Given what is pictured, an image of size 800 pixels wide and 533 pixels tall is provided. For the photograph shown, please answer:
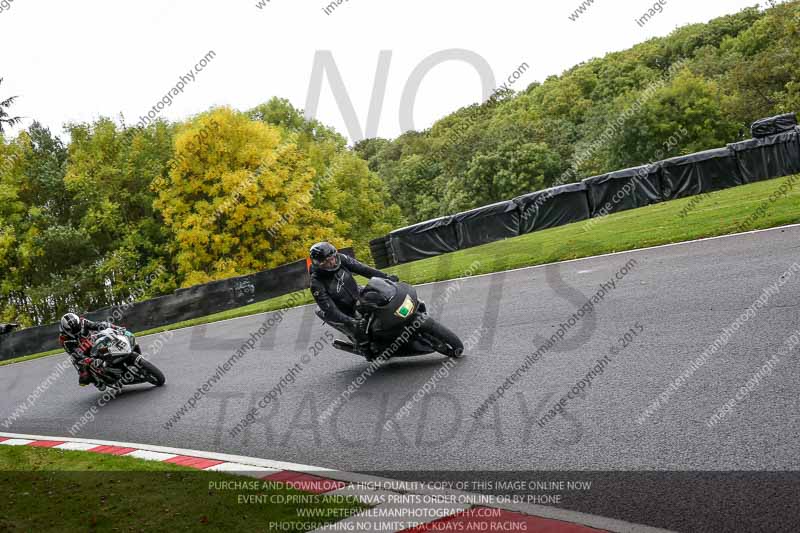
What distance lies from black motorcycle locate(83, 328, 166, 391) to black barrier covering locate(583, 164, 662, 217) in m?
15.9

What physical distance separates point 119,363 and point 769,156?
19144mm

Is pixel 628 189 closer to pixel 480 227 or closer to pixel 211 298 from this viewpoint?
pixel 480 227

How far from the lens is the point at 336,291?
31.4 ft

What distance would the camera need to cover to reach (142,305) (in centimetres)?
2330

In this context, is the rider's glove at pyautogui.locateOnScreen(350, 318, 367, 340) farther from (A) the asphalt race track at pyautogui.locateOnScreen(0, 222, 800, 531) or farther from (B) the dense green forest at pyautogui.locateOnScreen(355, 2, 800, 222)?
(B) the dense green forest at pyautogui.locateOnScreen(355, 2, 800, 222)

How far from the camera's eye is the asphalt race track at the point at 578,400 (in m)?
4.73

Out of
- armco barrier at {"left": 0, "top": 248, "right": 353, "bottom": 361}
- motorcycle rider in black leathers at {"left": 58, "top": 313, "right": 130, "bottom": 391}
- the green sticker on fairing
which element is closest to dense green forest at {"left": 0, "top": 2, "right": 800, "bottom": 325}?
armco barrier at {"left": 0, "top": 248, "right": 353, "bottom": 361}

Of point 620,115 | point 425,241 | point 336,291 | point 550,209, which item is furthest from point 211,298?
point 620,115

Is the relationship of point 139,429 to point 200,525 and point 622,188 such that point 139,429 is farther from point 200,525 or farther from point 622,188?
point 622,188

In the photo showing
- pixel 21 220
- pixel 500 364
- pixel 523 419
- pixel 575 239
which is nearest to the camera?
pixel 523 419

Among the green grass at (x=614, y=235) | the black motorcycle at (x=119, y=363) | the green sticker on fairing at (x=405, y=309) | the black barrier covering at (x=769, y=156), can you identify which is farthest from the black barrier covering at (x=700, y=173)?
the black motorcycle at (x=119, y=363)

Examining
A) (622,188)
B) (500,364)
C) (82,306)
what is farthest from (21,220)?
(500,364)

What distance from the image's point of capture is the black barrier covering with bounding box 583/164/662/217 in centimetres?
2359

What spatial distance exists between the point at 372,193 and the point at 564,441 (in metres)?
55.8
